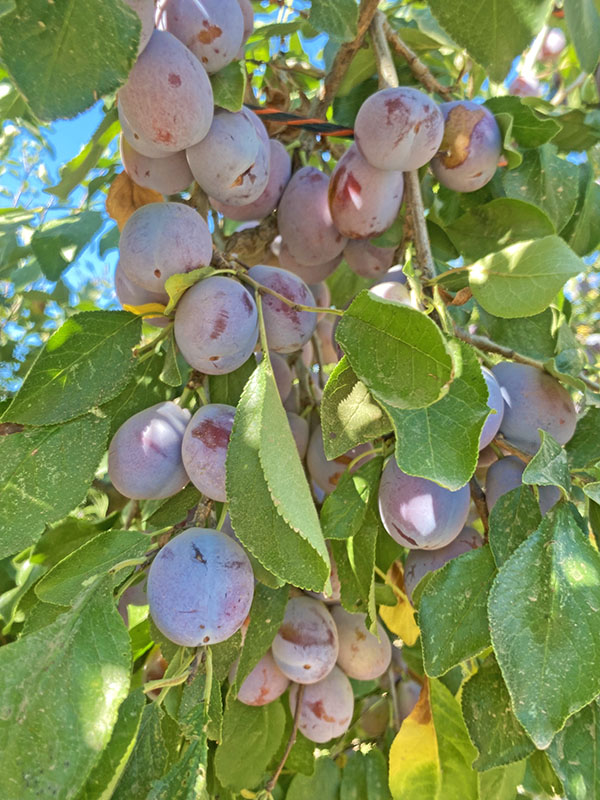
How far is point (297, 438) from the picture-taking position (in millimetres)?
894

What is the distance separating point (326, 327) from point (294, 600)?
21.0 inches

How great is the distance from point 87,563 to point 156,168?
1.41 ft

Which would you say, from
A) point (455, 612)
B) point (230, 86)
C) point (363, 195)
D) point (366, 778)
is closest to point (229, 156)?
point (230, 86)

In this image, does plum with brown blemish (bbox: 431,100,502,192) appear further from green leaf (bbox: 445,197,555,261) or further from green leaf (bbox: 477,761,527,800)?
green leaf (bbox: 477,761,527,800)

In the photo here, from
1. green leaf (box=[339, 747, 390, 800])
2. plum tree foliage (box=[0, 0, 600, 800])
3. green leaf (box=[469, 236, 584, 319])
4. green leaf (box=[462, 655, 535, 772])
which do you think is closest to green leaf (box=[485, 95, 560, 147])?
plum tree foliage (box=[0, 0, 600, 800])

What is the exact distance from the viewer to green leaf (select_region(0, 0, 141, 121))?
476mm

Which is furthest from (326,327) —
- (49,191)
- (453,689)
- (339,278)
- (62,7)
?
(62,7)

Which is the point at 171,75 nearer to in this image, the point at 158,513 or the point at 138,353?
the point at 138,353

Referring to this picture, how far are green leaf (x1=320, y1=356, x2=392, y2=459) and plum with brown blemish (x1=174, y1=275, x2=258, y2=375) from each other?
0.12 m

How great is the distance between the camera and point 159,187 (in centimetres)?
75

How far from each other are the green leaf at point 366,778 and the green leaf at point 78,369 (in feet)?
2.26

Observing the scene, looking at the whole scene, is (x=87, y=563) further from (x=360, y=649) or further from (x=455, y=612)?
(x=360, y=649)

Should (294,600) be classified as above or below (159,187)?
below

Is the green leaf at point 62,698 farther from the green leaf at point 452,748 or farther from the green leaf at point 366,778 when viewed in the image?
the green leaf at point 366,778
